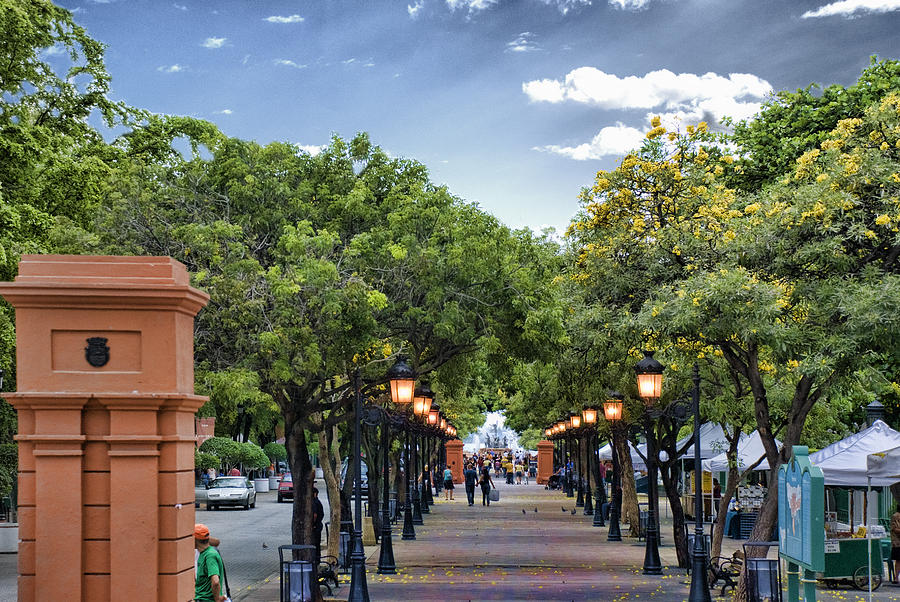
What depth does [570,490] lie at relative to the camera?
63969 mm

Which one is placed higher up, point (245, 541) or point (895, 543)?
point (895, 543)

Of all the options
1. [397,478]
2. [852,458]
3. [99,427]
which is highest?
[99,427]

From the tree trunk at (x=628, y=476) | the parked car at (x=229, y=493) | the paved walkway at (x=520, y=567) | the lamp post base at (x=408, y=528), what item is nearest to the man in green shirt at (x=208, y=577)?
the paved walkway at (x=520, y=567)

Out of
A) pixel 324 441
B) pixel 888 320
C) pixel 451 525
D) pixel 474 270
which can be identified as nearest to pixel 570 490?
pixel 451 525

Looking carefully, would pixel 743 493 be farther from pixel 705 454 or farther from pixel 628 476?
pixel 628 476

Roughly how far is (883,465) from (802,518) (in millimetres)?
6884

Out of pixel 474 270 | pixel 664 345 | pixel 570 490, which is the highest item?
pixel 474 270

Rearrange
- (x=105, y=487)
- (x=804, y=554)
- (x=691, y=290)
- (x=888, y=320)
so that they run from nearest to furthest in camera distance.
A: (x=105, y=487), (x=804, y=554), (x=888, y=320), (x=691, y=290)

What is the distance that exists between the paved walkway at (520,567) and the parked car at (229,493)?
1170cm

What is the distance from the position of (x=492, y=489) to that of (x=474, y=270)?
115 ft

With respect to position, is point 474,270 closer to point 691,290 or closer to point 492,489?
point 691,290

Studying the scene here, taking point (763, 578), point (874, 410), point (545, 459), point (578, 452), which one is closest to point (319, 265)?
point (763, 578)

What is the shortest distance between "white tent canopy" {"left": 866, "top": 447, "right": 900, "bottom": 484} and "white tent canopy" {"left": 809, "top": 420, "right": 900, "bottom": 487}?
66 millimetres

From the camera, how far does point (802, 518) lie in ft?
40.4
